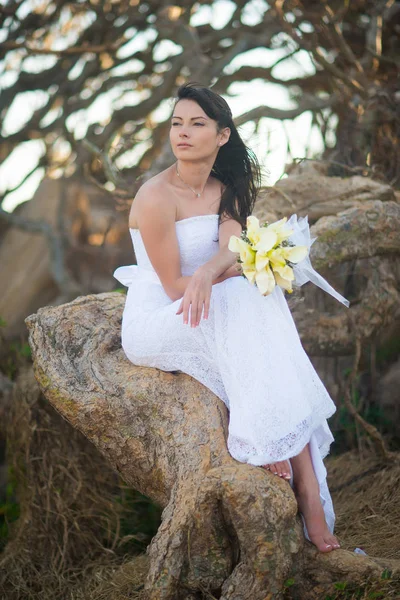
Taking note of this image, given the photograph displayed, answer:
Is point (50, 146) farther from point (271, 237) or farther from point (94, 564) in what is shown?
point (271, 237)

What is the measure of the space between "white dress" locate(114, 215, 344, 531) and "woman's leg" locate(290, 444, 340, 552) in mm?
76

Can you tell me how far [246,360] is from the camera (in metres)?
2.88

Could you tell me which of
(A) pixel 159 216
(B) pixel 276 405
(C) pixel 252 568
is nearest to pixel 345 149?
(A) pixel 159 216

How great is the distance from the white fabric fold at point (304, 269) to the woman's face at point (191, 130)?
54 cm

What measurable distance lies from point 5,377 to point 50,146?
4488 millimetres

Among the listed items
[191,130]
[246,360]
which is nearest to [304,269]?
[246,360]

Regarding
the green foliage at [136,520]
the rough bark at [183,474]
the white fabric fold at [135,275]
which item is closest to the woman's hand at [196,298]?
the rough bark at [183,474]

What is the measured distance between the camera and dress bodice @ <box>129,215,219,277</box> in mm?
3338

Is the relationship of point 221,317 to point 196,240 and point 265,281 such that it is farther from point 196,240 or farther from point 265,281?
point 196,240

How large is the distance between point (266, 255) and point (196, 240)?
0.53 metres

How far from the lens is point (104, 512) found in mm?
4504

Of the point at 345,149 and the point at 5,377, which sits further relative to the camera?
the point at 345,149

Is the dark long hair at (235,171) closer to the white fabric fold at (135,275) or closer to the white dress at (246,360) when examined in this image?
the white dress at (246,360)

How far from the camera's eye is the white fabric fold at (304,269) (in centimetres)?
320
